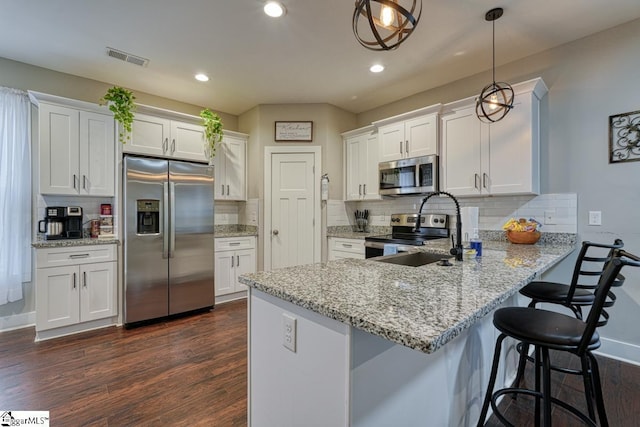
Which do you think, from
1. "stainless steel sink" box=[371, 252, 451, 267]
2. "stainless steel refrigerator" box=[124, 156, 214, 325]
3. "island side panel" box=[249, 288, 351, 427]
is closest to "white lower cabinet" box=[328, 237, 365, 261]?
"stainless steel sink" box=[371, 252, 451, 267]

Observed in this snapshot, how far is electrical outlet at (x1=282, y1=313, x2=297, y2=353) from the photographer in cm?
113

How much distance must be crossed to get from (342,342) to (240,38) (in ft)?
9.09

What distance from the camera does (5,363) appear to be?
2396 mm

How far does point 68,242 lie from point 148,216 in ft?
2.41

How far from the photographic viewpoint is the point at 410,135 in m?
3.62

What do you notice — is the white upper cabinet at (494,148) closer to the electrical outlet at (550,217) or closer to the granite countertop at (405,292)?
the electrical outlet at (550,217)

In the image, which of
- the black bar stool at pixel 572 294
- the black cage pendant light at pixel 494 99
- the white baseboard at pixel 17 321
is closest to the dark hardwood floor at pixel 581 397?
the black bar stool at pixel 572 294

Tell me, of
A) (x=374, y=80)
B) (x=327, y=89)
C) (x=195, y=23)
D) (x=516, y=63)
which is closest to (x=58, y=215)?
(x=195, y=23)

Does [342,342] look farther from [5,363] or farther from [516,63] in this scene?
[516,63]

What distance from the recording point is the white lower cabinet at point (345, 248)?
3.87 meters

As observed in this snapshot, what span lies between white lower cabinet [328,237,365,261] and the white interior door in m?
0.22

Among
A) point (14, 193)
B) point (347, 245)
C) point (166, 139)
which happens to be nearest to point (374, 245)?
point (347, 245)

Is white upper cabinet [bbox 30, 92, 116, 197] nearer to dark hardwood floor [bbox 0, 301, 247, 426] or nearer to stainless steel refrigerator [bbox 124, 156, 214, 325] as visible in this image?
stainless steel refrigerator [bbox 124, 156, 214, 325]

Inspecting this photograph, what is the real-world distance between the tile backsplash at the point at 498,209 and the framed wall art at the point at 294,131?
39.4 inches
